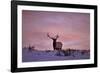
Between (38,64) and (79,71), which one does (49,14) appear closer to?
(38,64)

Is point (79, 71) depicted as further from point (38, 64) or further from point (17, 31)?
point (17, 31)

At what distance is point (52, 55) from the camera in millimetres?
1762

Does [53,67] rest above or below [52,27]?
below

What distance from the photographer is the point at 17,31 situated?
5.41 feet

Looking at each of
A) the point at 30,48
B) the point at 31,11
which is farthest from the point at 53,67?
the point at 31,11

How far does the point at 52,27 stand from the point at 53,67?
1.12 ft

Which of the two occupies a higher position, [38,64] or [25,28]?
[25,28]

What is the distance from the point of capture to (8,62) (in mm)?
1646

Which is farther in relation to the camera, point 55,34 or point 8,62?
point 55,34

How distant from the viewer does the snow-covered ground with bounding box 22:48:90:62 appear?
1.69 meters

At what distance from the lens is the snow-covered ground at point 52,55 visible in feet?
5.56

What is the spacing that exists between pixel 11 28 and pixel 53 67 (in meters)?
0.49

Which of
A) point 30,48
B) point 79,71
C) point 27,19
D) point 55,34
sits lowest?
point 79,71

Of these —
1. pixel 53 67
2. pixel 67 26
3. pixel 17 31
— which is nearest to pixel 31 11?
pixel 17 31
